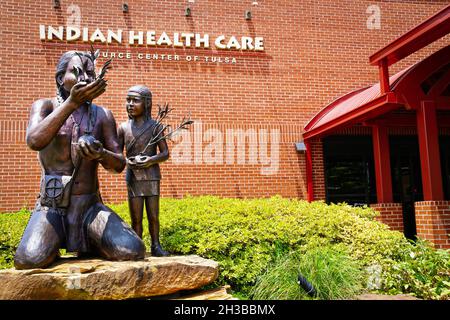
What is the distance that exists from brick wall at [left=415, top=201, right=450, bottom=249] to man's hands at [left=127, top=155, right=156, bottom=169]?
17.0 feet

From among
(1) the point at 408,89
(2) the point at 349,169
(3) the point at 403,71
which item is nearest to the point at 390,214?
(2) the point at 349,169

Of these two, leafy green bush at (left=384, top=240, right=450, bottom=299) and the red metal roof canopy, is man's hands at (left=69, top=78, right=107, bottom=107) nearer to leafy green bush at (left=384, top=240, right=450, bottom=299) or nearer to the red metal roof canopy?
leafy green bush at (left=384, top=240, right=450, bottom=299)

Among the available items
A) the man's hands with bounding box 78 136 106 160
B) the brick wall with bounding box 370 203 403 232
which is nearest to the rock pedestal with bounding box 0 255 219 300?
the man's hands with bounding box 78 136 106 160

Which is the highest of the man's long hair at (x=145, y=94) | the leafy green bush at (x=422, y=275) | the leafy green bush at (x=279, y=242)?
the man's long hair at (x=145, y=94)

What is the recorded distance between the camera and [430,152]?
7.12 metres

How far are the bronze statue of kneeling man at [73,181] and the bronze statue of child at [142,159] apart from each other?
0.47m

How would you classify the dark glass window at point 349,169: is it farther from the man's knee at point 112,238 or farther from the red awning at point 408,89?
the man's knee at point 112,238

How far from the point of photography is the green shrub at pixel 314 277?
453 centimetres

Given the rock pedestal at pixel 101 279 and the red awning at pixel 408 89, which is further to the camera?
the red awning at pixel 408 89

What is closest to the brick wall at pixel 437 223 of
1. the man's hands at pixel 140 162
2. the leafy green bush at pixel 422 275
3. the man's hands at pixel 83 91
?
the leafy green bush at pixel 422 275

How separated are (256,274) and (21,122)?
6755 mm

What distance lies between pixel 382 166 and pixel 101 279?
24.9 feet

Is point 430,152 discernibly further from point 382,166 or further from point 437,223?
point 382,166
